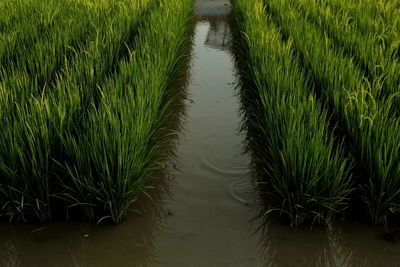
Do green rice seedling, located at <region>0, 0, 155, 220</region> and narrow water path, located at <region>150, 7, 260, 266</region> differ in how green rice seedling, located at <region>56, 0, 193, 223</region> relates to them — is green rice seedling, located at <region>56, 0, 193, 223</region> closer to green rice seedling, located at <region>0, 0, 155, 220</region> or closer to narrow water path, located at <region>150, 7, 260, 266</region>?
green rice seedling, located at <region>0, 0, 155, 220</region>

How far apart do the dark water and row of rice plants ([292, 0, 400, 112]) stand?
0.83 meters

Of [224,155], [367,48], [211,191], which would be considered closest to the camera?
[211,191]

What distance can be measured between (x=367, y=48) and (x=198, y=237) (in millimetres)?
1974

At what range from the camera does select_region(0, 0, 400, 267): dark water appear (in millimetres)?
1809

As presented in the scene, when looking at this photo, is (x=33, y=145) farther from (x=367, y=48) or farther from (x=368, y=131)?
(x=367, y=48)

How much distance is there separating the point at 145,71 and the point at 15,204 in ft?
3.76

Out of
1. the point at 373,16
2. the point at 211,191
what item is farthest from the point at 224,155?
the point at 373,16

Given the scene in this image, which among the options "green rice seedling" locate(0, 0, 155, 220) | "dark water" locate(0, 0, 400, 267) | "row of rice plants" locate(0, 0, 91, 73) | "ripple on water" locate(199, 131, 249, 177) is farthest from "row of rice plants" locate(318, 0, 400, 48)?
"row of rice plants" locate(0, 0, 91, 73)

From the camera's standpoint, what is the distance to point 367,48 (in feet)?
10.6

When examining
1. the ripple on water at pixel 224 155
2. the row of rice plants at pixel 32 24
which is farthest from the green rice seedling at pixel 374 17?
the row of rice plants at pixel 32 24

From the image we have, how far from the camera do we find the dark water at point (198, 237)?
1.81m

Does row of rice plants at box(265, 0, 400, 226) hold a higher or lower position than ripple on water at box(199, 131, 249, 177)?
higher

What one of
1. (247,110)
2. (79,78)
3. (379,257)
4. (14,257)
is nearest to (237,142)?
(247,110)

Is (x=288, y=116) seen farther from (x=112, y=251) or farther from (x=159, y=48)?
(x=159, y=48)
